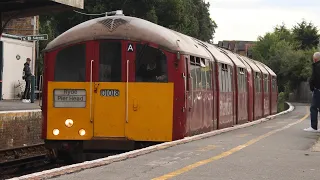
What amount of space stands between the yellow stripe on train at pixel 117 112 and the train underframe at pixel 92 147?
0.12 meters

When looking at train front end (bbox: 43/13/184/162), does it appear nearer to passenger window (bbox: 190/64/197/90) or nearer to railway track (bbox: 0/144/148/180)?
passenger window (bbox: 190/64/197/90)

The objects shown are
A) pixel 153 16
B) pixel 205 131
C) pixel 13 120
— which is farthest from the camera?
pixel 153 16

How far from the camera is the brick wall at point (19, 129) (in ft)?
51.8

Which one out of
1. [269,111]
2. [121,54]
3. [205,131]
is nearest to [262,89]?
[269,111]

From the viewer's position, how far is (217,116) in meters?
15.0

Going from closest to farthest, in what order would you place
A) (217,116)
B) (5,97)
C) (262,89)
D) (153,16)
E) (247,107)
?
(217,116)
(247,107)
(262,89)
(5,97)
(153,16)

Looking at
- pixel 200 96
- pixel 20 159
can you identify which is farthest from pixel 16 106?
pixel 200 96

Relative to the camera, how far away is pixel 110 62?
429 inches

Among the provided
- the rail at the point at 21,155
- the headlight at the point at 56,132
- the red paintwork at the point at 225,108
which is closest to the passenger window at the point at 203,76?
the red paintwork at the point at 225,108

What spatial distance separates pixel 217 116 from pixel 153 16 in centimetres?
3177

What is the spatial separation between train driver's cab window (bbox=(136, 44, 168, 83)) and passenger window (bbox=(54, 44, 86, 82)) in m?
1.04

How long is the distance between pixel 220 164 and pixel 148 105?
2930 mm

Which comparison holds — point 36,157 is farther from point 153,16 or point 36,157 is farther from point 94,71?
point 153,16

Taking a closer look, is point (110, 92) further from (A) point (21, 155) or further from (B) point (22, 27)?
(B) point (22, 27)
